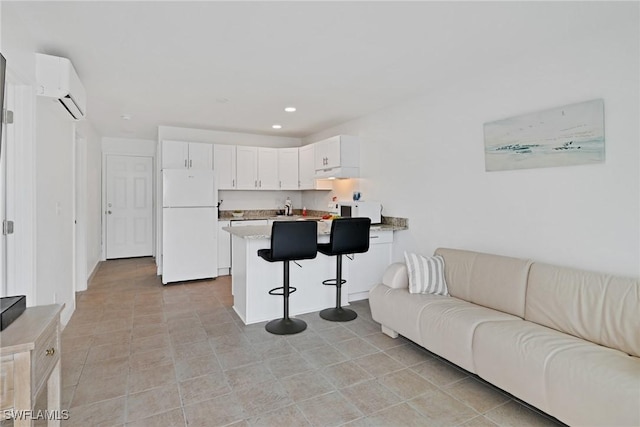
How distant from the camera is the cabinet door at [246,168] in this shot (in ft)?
18.6

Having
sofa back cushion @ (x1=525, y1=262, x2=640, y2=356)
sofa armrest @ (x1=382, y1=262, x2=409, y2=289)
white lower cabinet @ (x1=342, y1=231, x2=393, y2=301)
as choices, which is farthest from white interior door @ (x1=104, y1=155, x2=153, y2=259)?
sofa back cushion @ (x1=525, y1=262, x2=640, y2=356)

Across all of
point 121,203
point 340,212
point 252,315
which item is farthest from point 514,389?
point 121,203

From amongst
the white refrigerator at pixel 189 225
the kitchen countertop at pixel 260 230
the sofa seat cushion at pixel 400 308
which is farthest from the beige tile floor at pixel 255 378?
the white refrigerator at pixel 189 225

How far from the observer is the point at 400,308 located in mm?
2797

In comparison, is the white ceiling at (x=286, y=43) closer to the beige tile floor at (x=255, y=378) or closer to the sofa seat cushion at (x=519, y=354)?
the sofa seat cushion at (x=519, y=354)

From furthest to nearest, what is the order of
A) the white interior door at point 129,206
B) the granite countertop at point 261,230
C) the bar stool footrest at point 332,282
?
1. the white interior door at point 129,206
2. the bar stool footrest at point 332,282
3. the granite countertop at point 261,230

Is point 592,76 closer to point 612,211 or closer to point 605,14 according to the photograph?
point 605,14

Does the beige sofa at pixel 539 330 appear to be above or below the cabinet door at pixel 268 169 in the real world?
below

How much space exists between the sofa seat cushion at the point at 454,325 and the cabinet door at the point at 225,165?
156 inches

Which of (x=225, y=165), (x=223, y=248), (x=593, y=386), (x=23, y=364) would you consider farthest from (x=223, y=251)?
(x=593, y=386)

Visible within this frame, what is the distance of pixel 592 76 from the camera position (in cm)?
236

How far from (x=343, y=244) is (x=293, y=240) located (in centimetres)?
56

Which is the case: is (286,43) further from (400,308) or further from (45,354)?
(45,354)

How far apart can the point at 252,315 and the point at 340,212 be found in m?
1.95
